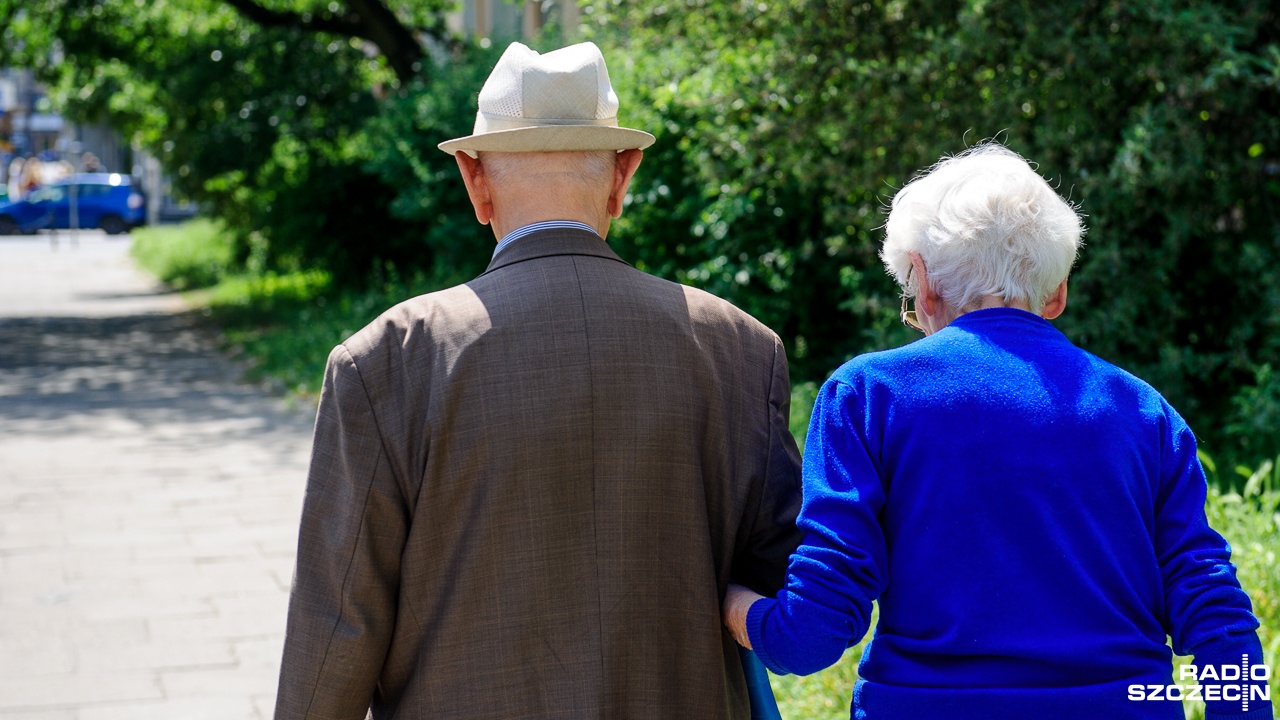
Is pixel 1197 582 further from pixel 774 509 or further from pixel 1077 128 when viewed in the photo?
pixel 1077 128

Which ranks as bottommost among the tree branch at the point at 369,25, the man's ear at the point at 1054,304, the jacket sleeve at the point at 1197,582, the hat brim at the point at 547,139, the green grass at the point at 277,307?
the green grass at the point at 277,307

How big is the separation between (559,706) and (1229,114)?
196 inches

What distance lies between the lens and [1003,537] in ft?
6.17

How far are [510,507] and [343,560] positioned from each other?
0.25 m

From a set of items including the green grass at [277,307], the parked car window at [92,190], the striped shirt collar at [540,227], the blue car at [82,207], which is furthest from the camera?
the parked car window at [92,190]

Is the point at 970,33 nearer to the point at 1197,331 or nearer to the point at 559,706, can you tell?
the point at 1197,331

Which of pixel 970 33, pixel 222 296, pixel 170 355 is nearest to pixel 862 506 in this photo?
pixel 970 33

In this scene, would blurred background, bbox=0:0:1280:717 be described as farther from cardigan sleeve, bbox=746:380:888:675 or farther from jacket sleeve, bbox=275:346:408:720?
jacket sleeve, bbox=275:346:408:720

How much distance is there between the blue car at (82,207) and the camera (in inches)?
1443

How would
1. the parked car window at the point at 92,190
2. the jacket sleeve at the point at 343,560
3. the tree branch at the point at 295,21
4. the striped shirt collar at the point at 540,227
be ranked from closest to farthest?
the jacket sleeve at the point at 343,560 < the striped shirt collar at the point at 540,227 < the tree branch at the point at 295,21 < the parked car window at the point at 92,190

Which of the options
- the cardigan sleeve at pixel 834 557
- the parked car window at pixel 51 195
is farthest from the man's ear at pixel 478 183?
the parked car window at pixel 51 195

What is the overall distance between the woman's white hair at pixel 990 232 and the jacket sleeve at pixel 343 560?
86cm

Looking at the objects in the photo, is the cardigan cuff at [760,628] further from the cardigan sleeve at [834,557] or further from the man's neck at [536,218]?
the man's neck at [536,218]

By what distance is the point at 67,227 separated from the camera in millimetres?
38250
